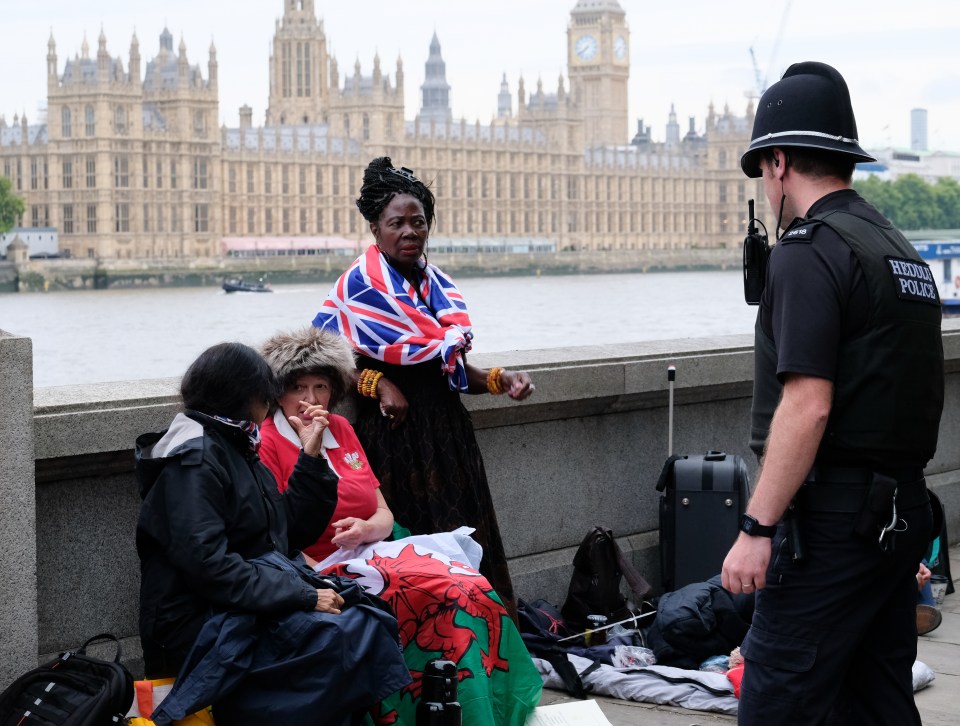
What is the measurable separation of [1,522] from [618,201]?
75564mm

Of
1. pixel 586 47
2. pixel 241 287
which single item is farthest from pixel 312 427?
pixel 586 47

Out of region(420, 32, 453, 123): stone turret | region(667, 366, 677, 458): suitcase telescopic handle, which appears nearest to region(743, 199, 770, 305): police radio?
region(667, 366, 677, 458): suitcase telescopic handle

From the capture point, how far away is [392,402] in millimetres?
2637

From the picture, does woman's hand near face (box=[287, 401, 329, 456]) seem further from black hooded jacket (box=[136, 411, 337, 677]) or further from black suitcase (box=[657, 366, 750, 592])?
black suitcase (box=[657, 366, 750, 592])

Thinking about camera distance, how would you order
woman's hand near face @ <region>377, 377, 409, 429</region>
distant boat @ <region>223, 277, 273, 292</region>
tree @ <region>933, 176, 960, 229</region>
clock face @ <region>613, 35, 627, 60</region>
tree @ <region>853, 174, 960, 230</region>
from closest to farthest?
1. woman's hand near face @ <region>377, 377, 409, 429</region>
2. distant boat @ <region>223, 277, 273, 292</region>
3. tree @ <region>853, 174, 960, 230</region>
4. tree @ <region>933, 176, 960, 229</region>
5. clock face @ <region>613, 35, 627, 60</region>

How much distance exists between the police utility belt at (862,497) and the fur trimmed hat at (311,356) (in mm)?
894

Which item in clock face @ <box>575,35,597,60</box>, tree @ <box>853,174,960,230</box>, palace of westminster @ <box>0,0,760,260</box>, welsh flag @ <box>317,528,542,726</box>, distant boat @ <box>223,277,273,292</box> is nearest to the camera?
welsh flag @ <box>317,528,542,726</box>

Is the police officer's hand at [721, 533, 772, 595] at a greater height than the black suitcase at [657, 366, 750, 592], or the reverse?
the police officer's hand at [721, 533, 772, 595]

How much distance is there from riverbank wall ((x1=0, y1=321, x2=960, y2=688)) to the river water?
19917 millimetres

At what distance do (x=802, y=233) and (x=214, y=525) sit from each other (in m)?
0.84

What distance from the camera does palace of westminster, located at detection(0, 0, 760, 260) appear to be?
57.4 metres

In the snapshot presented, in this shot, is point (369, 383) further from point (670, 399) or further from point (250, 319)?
point (250, 319)

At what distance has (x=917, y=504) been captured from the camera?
1871 mm

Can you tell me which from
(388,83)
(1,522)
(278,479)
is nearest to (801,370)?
(278,479)
